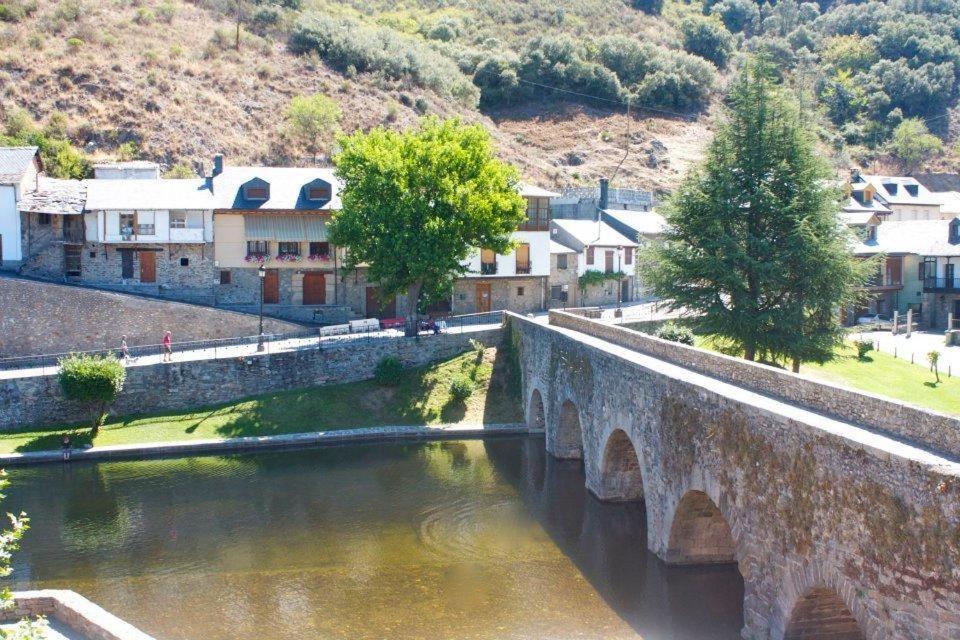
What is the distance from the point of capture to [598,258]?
5791cm

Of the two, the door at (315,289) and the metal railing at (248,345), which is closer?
the metal railing at (248,345)

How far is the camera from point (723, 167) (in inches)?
1368

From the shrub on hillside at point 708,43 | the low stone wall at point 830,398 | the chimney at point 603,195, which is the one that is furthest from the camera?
the shrub on hillside at point 708,43

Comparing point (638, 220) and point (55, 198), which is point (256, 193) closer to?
point (55, 198)

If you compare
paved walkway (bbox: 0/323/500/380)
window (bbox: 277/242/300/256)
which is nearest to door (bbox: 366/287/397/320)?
paved walkway (bbox: 0/323/500/380)

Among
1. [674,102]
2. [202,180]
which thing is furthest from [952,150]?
[202,180]

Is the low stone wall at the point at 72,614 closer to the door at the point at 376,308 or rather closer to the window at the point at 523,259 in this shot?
the door at the point at 376,308

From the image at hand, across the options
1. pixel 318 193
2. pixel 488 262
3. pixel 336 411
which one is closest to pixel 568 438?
pixel 336 411

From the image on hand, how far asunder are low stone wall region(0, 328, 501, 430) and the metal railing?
47cm

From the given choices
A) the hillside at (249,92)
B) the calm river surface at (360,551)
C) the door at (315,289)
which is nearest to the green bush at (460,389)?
the calm river surface at (360,551)

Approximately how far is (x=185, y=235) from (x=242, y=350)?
9.27 metres

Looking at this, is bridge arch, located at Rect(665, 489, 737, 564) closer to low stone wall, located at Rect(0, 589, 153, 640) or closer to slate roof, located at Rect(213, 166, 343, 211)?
low stone wall, located at Rect(0, 589, 153, 640)

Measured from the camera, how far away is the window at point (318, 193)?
49.9 metres

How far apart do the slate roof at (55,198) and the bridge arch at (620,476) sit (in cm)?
3301
